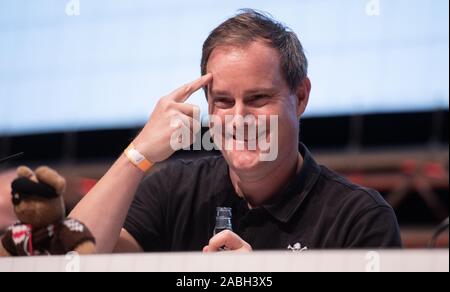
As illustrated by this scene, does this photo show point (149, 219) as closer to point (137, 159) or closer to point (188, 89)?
point (137, 159)

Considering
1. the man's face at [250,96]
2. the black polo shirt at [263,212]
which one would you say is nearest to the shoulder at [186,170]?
the black polo shirt at [263,212]

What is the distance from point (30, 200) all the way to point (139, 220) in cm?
43

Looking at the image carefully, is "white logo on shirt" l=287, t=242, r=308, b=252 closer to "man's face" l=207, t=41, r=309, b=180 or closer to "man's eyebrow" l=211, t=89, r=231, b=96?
"man's face" l=207, t=41, r=309, b=180

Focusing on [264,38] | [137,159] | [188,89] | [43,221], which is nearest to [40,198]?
[43,221]

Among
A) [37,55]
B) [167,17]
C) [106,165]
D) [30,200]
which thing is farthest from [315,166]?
[37,55]

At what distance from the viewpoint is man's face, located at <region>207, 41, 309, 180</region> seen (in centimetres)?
139

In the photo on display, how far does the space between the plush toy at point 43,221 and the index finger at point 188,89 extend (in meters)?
0.40

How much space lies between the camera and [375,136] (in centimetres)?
226

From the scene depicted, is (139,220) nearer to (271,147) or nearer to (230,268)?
(271,147)

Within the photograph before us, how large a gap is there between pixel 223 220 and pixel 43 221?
396 millimetres

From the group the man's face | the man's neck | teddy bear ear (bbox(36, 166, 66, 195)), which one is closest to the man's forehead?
the man's face

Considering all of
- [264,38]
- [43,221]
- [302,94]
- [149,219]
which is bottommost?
[149,219]

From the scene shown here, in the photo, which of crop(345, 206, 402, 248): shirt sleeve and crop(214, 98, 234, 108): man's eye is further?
crop(214, 98, 234, 108): man's eye

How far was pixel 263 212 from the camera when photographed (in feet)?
4.62
